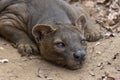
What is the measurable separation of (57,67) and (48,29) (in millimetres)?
649

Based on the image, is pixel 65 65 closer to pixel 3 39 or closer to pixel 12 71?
pixel 12 71

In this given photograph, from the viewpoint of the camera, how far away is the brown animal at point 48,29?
21.3ft

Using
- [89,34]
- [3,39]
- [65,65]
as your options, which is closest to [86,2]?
[89,34]

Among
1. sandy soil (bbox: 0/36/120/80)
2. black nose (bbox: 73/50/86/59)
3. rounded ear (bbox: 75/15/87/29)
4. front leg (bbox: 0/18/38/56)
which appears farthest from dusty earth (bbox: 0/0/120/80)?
rounded ear (bbox: 75/15/87/29)

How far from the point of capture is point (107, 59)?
22.9ft

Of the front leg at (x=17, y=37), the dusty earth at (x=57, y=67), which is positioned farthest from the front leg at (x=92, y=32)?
the front leg at (x=17, y=37)

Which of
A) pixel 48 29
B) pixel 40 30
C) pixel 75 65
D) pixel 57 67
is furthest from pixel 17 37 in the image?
pixel 75 65

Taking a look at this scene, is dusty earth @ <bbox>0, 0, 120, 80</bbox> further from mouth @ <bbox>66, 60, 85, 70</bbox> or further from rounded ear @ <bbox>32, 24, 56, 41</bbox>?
rounded ear @ <bbox>32, 24, 56, 41</bbox>

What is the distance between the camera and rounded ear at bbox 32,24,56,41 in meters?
6.73

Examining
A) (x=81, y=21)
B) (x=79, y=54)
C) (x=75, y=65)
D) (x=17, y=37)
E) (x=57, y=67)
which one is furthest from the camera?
(x=17, y=37)

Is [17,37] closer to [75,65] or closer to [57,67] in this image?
[57,67]

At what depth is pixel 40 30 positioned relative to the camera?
6832mm

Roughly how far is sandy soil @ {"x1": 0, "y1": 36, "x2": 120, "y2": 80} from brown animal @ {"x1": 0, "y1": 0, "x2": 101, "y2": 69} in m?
0.14

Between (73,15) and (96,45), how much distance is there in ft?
2.32
